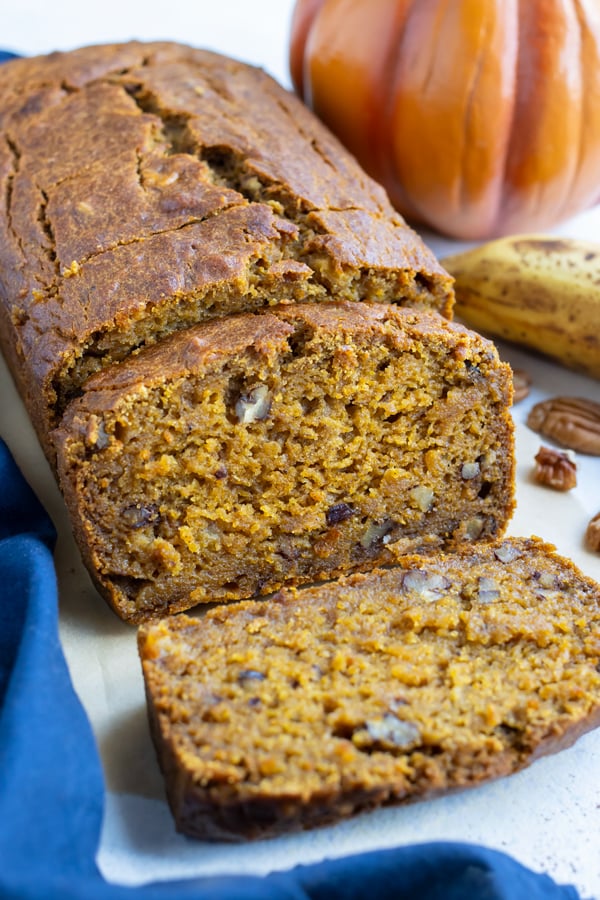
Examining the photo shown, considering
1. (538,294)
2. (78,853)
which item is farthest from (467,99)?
(78,853)

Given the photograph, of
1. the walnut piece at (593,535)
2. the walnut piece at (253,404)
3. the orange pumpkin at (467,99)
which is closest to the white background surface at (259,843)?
the walnut piece at (593,535)

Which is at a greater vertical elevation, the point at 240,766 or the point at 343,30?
the point at 343,30

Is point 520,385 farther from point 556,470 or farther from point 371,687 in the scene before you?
point 371,687

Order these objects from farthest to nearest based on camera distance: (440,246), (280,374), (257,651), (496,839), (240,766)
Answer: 1. (440,246)
2. (280,374)
3. (257,651)
4. (496,839)
5. (240,766)

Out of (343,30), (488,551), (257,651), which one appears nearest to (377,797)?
(257,651)

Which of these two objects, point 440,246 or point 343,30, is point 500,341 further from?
point 343,30

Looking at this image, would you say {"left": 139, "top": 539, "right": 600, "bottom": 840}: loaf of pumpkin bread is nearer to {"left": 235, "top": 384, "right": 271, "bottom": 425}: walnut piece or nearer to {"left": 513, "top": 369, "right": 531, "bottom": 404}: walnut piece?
{"left": 235, "top": 384, "right": 271, "bottom": 425}: walnut piece
